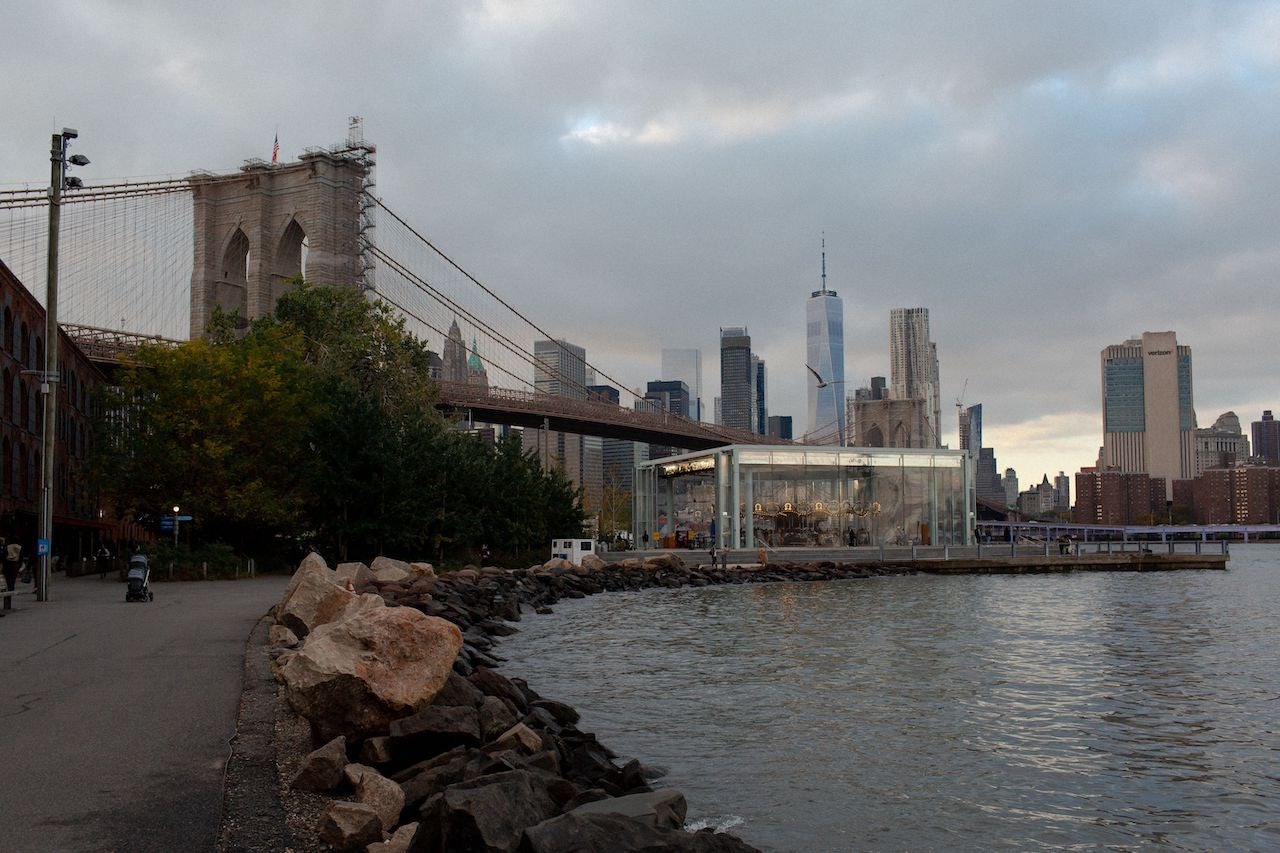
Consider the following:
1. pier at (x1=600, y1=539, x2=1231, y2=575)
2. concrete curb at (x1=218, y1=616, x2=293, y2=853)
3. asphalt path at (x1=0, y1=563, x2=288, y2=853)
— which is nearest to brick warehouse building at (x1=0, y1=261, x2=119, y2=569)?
asphalt path at (x1=0, y1=563, x2=288, y2=853)

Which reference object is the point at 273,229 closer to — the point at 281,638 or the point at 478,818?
the point at 281,638

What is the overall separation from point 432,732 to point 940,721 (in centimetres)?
781

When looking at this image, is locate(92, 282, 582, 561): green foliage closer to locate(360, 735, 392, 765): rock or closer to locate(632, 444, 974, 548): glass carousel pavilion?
locate(632, 444, 974, 548): glass carousel pavilion

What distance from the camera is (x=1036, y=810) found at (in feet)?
33.7

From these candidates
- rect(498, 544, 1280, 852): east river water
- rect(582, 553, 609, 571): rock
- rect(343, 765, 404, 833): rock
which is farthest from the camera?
rect(582, 553, 609, 571): rock

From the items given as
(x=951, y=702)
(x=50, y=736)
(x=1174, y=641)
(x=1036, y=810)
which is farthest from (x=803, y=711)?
(x=1174, y=641)

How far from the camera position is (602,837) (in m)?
6.79

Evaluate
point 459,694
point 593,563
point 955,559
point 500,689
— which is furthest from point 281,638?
point 955,559

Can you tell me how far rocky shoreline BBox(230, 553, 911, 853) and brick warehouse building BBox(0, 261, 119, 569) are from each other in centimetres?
2964

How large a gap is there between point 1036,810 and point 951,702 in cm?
597

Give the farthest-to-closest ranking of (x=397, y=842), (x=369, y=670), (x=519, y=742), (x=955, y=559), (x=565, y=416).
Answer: (x=565, y=416)
(x=955, y=559)
(x=519, y=742)
(x=369, y=670)
(x=397, y=842)

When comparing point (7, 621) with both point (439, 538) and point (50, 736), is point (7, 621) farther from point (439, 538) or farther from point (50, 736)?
point (439, 538)

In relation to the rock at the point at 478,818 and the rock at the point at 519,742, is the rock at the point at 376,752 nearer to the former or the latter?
the rock at the point at 519,742

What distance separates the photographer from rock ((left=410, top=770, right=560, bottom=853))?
6863 millimetres
